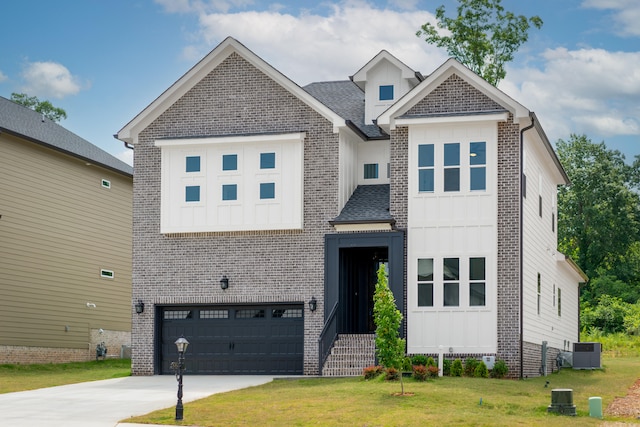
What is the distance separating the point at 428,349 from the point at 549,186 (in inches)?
392

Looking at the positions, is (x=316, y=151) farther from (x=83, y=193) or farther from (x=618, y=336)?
(x=618, y=336)

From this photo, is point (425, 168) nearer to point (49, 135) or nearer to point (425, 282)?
point (425, 282)

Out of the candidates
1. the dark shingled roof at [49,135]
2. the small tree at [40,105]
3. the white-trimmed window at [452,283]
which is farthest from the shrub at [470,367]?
the small tree at [40,105]

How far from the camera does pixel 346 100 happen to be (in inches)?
1328

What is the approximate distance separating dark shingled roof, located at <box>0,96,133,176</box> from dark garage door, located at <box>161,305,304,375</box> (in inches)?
386

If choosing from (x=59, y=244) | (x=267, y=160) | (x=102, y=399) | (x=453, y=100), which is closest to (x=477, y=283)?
(x=453, y=100)

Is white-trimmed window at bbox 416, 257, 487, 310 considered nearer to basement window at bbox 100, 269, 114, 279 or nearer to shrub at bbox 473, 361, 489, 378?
shrub at bbox 473, 361, 489, 378

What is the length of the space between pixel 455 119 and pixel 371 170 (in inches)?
177

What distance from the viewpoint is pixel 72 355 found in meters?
38.3

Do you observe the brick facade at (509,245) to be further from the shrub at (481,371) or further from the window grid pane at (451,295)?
the window grid pane at (451,295)

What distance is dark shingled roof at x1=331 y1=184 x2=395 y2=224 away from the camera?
28.0m

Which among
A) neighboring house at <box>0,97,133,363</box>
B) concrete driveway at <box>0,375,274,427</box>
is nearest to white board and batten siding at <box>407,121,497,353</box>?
concrete driveway at <box>0,375,274,427</box>

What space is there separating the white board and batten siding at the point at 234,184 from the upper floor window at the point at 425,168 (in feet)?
11.4

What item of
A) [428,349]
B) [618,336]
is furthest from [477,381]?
[618,336]
